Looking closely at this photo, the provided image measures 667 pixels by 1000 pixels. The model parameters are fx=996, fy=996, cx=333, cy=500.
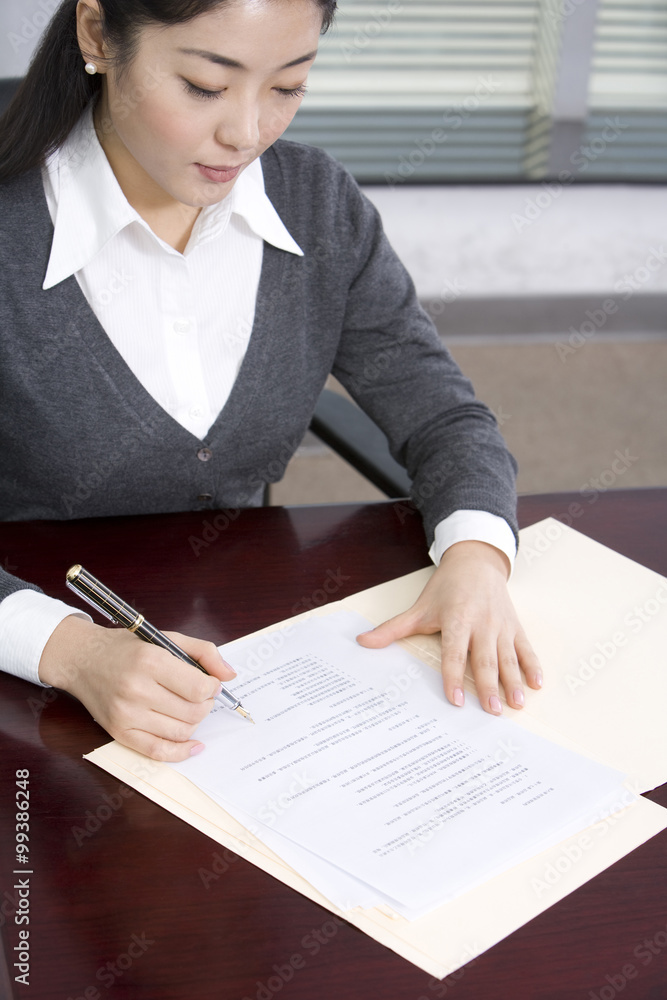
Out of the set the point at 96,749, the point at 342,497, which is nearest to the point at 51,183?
the point at 96,749

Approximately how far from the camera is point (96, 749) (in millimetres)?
840

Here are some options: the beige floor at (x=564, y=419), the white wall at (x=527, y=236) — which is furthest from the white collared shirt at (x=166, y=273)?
the white wall at (x=527, y=236)

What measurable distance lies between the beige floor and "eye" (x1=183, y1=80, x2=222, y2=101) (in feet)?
6.80

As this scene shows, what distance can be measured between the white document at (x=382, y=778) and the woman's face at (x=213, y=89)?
525 millimetres

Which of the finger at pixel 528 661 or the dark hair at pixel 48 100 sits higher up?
the dark hair at pixel 48 100

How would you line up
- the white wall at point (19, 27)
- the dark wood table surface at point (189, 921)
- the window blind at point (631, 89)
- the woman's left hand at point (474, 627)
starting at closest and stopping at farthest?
the dark wood table surface at point (189, 921) → the woman's left hand at point (474, 627) → the white wall at point (19, 27) → the window blind at point (631, 89)

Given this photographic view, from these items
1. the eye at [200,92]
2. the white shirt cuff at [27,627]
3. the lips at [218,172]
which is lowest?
the white shirt cuff at [27,627]

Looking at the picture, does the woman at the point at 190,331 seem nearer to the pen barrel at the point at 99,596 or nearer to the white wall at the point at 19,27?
the pen barrel at the point at 99,596

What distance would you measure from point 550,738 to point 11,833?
1.48ft

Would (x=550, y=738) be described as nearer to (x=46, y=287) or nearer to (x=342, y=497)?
Result: (x=46, y=287)

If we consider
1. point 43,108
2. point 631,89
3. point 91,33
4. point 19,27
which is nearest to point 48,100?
point 43,108

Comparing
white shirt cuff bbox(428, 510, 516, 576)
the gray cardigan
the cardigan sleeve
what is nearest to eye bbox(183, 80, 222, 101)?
the gray cardigan

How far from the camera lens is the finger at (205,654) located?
0.89m

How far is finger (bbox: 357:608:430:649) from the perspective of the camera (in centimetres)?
99
